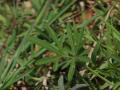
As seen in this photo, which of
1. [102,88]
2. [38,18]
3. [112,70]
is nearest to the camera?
[112,70]

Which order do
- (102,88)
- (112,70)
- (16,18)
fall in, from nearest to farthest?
(112,70) → (102,88) → (16,18)

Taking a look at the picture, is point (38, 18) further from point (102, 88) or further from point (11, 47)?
point (102, 88)

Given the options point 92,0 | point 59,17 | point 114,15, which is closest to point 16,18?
point 59,17

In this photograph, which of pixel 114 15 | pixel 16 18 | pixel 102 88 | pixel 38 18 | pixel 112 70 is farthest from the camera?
pixel 16 18

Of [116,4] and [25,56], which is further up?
[116,4]

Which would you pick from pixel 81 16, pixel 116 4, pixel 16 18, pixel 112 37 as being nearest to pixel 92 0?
pixel 81 16

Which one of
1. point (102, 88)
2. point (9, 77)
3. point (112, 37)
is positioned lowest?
point (102, 88)

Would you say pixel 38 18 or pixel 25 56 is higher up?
pixel 38 18

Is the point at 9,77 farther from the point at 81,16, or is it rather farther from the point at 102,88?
the point at 81,16

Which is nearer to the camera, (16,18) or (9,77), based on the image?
(9,77)
